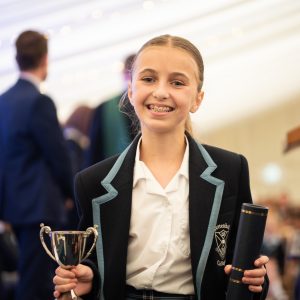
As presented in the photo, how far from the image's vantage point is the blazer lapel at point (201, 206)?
2.35 meters

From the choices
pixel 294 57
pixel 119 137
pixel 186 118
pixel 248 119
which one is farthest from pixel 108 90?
pixel 248 119

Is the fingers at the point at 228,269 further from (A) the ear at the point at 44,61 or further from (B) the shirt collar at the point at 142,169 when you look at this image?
(A) the ear at the point at 44,61

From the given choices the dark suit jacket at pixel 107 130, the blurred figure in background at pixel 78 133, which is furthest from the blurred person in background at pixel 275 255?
the dark suit jacket at pixel 107 130

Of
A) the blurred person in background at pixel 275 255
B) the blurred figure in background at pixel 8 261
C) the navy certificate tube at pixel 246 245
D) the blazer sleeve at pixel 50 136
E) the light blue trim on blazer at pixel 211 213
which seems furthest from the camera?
the blurred person in background at pixel 275 255

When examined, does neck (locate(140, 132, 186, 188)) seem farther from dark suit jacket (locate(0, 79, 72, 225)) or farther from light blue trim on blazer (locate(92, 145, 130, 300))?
dark suit jacket (locate(0, 79, 72, 225))

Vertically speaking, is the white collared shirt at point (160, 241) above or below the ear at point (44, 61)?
below

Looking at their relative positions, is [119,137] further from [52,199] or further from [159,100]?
[159,100]

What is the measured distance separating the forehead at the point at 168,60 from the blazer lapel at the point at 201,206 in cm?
25

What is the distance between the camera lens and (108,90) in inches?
305

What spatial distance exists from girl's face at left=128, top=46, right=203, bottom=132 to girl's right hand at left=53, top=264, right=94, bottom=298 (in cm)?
46

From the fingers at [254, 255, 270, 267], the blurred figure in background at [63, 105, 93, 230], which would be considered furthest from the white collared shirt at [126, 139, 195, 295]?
the blurred figure in background at [63, 105, 93, 230]

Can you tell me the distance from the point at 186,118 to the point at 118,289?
1.89 feet

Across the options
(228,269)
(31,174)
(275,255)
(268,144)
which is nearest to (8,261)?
(31,174)

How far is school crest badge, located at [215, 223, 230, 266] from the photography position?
2.40 metres
